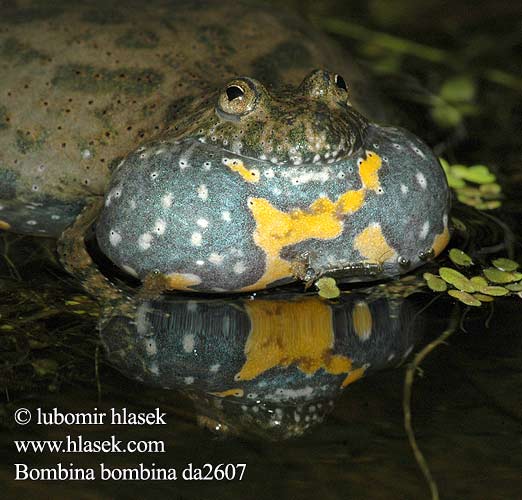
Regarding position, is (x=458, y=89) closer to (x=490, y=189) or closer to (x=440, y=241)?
(x=490, y=189)

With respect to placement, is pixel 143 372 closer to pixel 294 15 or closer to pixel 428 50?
pixel 294 15

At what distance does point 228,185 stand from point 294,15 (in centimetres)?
202

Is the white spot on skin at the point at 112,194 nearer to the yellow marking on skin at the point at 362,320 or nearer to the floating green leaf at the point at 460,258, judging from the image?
the yellow marking on skin at the point at 362,320

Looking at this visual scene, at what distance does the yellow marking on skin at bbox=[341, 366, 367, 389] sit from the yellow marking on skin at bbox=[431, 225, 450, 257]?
0.79 metres

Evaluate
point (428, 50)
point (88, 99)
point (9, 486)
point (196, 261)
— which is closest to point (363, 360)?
point (196, 261)

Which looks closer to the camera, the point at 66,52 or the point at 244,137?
the point at 244,137

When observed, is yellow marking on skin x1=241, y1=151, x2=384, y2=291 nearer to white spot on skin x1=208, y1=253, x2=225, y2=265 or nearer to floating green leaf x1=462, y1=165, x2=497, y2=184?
white spot on skin x1=208, y1=253, x2=225, y2=265

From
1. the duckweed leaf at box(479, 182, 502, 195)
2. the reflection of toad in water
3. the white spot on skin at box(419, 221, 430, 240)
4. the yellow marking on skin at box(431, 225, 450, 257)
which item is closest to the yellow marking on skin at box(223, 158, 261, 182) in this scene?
the reflection of toad in water

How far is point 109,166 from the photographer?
16.1 ft

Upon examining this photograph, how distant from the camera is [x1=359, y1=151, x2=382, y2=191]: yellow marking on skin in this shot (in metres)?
4.26

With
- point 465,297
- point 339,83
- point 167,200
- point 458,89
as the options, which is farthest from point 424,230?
point 458,89

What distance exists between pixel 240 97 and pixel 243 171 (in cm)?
28

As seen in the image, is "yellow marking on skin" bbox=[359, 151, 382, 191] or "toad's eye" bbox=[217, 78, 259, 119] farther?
"yellow marking on skin" bbox=[359, 151, 382, 191]

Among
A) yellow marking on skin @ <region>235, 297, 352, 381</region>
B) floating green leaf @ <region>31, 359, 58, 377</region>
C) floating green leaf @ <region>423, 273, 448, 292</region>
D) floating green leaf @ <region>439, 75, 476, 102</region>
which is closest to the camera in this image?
floating green leaf @ <region>31, 359, 58, 377</region>
